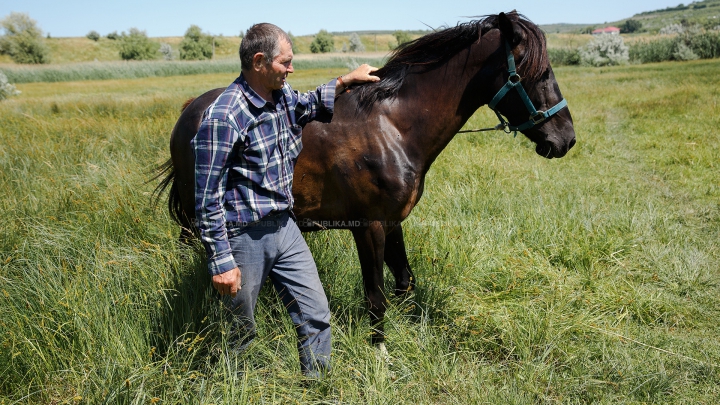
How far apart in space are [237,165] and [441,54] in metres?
1.56

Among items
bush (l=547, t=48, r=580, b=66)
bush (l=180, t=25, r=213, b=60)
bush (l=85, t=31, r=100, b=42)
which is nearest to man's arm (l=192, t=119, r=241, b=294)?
bush (l=547, t=48, r=580, b=66)

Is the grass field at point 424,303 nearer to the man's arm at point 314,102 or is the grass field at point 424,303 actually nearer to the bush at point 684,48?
the man's arm at point 314,102

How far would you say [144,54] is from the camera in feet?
209

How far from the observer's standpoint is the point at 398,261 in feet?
11.3

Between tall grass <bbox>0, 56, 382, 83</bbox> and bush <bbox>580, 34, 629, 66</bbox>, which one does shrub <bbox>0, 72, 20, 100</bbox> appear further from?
bush <bbox>580, 34, 629, 66</bbox>

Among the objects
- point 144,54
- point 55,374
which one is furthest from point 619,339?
point 144,54

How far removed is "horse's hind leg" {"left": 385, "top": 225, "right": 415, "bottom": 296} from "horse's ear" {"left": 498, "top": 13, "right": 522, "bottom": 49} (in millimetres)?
1448

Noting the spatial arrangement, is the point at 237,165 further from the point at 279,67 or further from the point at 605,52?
the point at 605,52

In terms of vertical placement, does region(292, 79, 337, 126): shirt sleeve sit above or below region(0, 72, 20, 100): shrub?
below

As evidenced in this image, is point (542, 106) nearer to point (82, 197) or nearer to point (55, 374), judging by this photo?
point (55, 374)

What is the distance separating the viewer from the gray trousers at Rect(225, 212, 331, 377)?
2396 mm

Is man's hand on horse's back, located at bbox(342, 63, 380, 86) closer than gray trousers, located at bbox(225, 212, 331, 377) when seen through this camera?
No

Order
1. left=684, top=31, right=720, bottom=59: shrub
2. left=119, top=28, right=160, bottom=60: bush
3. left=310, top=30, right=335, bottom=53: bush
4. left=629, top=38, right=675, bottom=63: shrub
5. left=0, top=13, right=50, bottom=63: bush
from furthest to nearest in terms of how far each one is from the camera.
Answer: left=310, top=30, right=335, bottom=53: bush
left=119, top=28, right=160, bottom=60: bush
left=0, top=13, right=50, bottom=63: bush
left=629, top=38, right=675, bottom=63: shrub
left=684, top=31, right=720, bottom=59: shrub

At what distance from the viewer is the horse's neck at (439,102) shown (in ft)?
9.63
